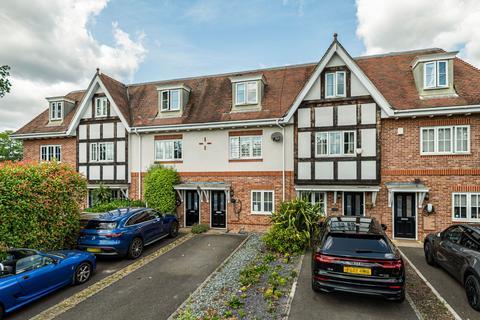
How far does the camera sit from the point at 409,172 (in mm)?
11344

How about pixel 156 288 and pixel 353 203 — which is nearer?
pixel 156 288

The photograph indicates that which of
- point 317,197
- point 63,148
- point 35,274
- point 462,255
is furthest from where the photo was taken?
point 63,148

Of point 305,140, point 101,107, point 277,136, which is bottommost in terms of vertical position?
point 305,140

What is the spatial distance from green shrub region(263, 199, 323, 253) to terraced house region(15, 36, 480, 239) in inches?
85.9

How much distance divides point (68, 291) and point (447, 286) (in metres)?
10.1

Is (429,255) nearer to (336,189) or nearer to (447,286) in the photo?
(447,286)

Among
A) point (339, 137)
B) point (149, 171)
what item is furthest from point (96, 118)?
point (339, 137)

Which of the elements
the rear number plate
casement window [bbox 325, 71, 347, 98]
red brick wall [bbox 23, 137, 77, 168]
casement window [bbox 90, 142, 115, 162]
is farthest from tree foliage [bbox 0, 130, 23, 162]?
the rear number plate

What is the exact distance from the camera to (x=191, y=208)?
14.4 m

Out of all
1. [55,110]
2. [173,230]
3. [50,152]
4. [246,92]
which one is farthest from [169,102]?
[50,152]

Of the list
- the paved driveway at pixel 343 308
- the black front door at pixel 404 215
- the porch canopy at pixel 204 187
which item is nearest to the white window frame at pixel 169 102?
the porch canopy at pixel 204 187

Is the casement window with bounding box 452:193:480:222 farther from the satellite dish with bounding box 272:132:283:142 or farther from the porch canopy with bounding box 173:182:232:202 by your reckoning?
the porch canopy with bounding box 173:182:232:202

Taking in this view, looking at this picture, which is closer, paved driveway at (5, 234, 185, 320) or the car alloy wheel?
paved driveway at (5, 234, 185, 320)

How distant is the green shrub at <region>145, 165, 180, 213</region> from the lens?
1331 cm
